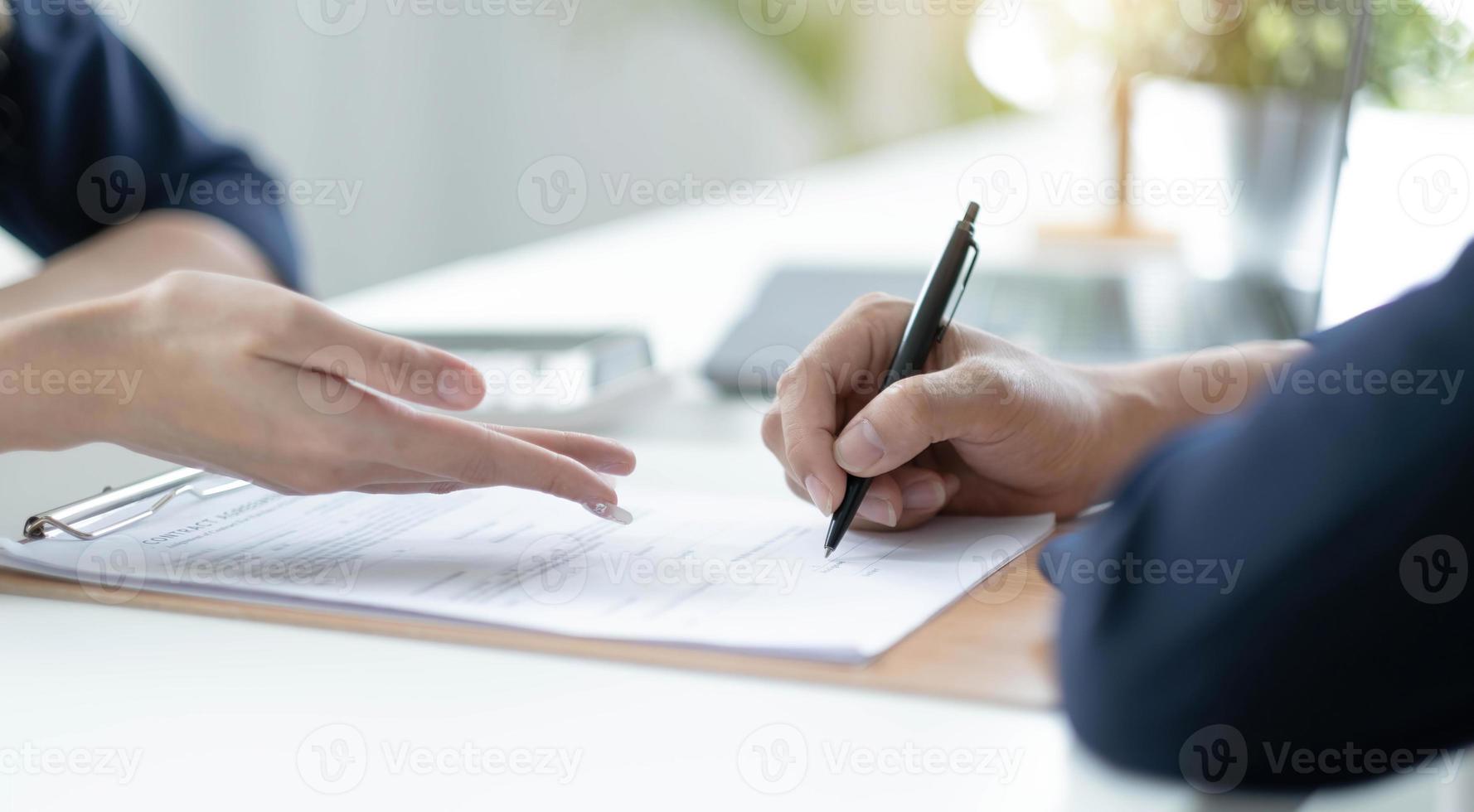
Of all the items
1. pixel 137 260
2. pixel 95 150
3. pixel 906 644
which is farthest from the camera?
pixel 95 150

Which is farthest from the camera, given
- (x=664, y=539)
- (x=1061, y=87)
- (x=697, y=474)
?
(x=1061, y=87)

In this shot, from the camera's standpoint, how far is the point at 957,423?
1.89 ft

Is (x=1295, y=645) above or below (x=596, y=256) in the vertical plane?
above

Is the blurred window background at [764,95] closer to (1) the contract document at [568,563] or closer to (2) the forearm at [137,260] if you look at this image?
(2) the forearm at [137,260]

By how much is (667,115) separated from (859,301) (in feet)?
12.1

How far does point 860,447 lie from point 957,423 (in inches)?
2.0

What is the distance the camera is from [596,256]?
60.7 inches

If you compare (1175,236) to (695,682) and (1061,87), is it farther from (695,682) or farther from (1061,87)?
(695,682)

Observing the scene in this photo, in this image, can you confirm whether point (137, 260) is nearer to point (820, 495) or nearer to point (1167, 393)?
point (820, 495)

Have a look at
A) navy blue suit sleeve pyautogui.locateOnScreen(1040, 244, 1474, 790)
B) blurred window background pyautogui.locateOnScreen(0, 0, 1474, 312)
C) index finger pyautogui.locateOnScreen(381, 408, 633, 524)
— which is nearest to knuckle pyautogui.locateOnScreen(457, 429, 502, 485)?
index finger pyautogui.locateOnScreen(381, 408, 633, 524)

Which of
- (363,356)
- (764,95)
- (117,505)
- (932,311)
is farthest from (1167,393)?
(764,95)

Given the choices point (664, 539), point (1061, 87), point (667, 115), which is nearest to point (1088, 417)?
point (664, 539)

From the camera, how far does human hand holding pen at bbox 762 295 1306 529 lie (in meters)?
0.57

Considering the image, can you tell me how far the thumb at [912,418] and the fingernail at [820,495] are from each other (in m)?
0.01
